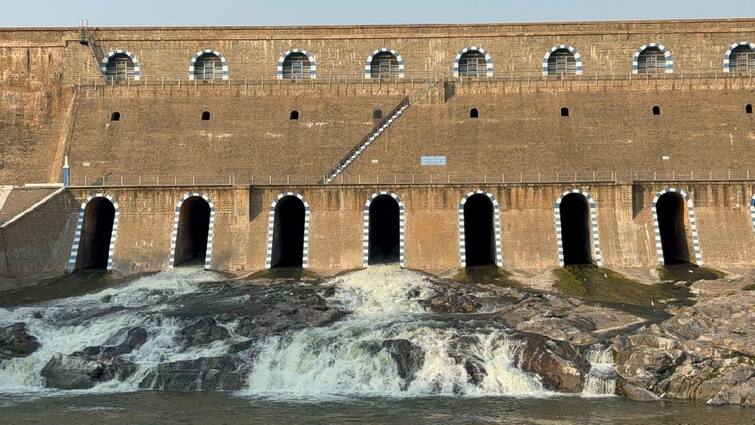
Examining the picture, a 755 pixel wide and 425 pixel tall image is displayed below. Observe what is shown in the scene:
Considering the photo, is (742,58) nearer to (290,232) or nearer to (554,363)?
(290,232)

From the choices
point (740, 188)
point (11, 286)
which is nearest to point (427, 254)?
point (740, 188)

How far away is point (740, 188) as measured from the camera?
3628 centimetres

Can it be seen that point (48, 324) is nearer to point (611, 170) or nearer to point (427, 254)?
point (427, 254)

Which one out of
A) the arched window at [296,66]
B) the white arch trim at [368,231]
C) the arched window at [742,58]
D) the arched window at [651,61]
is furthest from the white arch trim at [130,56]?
the arched window at [742,58]

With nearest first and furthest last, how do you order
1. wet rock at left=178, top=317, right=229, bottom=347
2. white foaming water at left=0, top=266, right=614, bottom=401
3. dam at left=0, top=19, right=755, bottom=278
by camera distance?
white foaming water at left=0, top=266, right=614, bottom=401, wet rock at left=178, top=317, right=229, bottom=347, dam at left=0, top=19, right=755, bottom=278

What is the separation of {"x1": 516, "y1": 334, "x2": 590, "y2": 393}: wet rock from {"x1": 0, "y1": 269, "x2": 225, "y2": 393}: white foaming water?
9245mm

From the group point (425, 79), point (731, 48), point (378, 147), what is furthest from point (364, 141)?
point (731, 48)

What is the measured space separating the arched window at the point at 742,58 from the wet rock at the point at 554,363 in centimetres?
2861

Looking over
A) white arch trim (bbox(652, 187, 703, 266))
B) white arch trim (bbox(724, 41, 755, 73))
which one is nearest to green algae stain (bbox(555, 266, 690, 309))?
white arch trim (bbox(652, 187, 703, 266))

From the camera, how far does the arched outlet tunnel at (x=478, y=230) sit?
39.1 metres

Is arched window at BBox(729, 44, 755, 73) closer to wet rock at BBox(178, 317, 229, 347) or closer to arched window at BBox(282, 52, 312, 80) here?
arched window at BBox(282, 52, 312, 80)

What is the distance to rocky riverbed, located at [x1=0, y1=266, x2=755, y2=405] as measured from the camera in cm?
2273

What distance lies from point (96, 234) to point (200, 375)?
17.8 meters

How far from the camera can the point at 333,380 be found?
77.2ft
